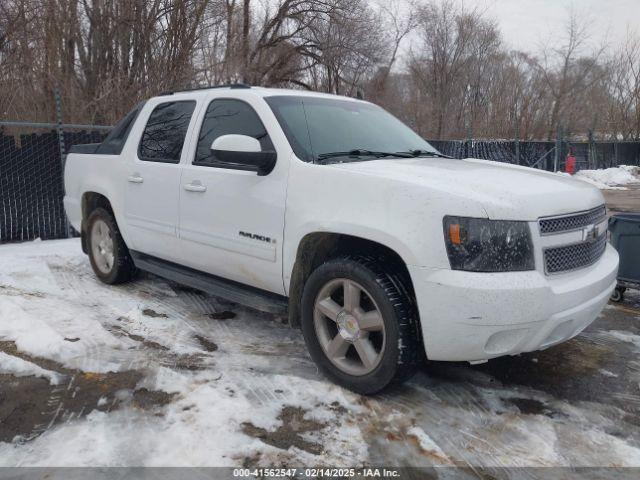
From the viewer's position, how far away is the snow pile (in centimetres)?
2030

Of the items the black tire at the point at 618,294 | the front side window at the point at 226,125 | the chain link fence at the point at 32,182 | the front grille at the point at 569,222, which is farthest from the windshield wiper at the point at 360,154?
the chain link fence at the point at 32,182

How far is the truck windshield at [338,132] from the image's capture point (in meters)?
3.59

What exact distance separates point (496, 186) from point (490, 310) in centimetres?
70

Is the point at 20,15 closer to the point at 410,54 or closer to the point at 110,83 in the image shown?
the point at 110,83

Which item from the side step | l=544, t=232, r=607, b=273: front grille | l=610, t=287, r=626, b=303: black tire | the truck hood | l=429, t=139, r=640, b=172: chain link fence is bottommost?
l=610, t=287, r=626, b=303: black tire

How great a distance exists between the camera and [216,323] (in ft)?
14.4

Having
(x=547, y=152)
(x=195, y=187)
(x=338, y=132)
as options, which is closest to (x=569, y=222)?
(x=338, y=132)

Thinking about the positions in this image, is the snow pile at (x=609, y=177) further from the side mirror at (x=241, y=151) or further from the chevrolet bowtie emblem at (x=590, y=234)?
the side mirror at (x=241, y=151)

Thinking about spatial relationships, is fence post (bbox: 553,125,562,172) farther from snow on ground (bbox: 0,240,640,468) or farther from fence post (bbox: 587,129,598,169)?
snow on ground (bbox: 0,240,640,468)

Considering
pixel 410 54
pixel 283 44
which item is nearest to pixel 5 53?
pixel 283 44

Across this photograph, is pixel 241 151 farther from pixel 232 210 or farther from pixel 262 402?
pixel 262 402

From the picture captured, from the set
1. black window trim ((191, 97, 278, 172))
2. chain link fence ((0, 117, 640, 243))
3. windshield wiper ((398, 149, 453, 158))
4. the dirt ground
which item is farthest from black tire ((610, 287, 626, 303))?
chain link fence ((0, 117, 640, 243))

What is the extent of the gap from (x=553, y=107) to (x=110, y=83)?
30.0 m

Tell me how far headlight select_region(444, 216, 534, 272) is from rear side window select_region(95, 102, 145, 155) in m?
3.46
